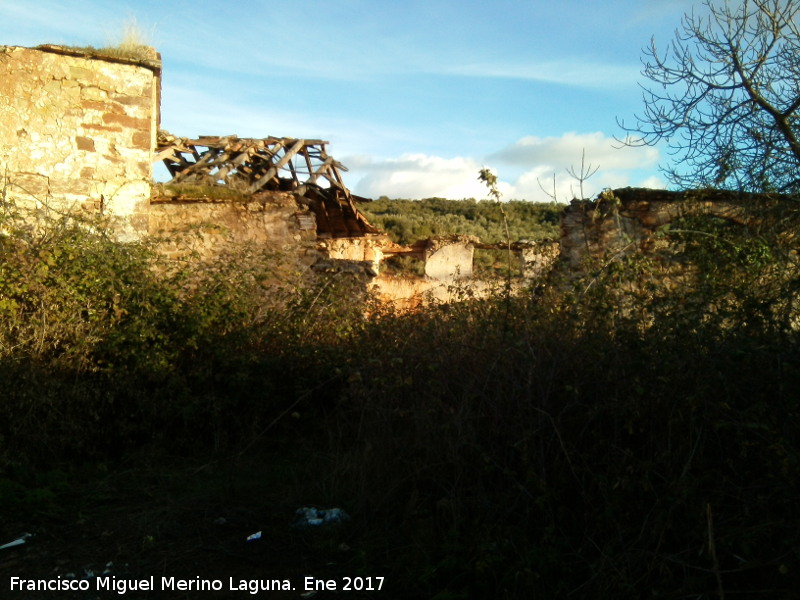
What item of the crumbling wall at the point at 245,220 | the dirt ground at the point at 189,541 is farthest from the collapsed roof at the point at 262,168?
the dirt ground at the point at 189,541

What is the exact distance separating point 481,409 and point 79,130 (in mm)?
6455

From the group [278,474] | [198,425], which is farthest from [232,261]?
[278,474]

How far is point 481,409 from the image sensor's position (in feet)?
13.6

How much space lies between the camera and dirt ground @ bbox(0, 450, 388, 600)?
385 cm

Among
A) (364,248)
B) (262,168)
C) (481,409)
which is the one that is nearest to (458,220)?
(364,248)

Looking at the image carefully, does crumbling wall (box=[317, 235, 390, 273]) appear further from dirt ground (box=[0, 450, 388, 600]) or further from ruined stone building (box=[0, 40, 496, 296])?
dirt ground (box=[0, 450, 388, 600])

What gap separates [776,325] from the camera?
4.08 m

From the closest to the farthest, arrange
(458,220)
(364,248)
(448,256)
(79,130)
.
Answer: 1. (79,130)
2. (448,256)
3. (364,248)
4. (458,220)

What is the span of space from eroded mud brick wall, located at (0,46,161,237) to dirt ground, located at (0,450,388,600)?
4.31m

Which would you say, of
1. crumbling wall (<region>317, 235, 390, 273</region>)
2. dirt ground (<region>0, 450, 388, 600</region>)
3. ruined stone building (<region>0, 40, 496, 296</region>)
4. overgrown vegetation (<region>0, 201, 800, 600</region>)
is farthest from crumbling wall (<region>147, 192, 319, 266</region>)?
crumbling wall (<region>317, 235, 390, 273</region>)

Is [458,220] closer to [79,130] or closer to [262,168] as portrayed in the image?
[262,168]

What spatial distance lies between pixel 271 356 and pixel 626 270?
3.01 metres

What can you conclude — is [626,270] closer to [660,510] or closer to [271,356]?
[660,510]

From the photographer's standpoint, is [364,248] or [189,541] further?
[364,248]
